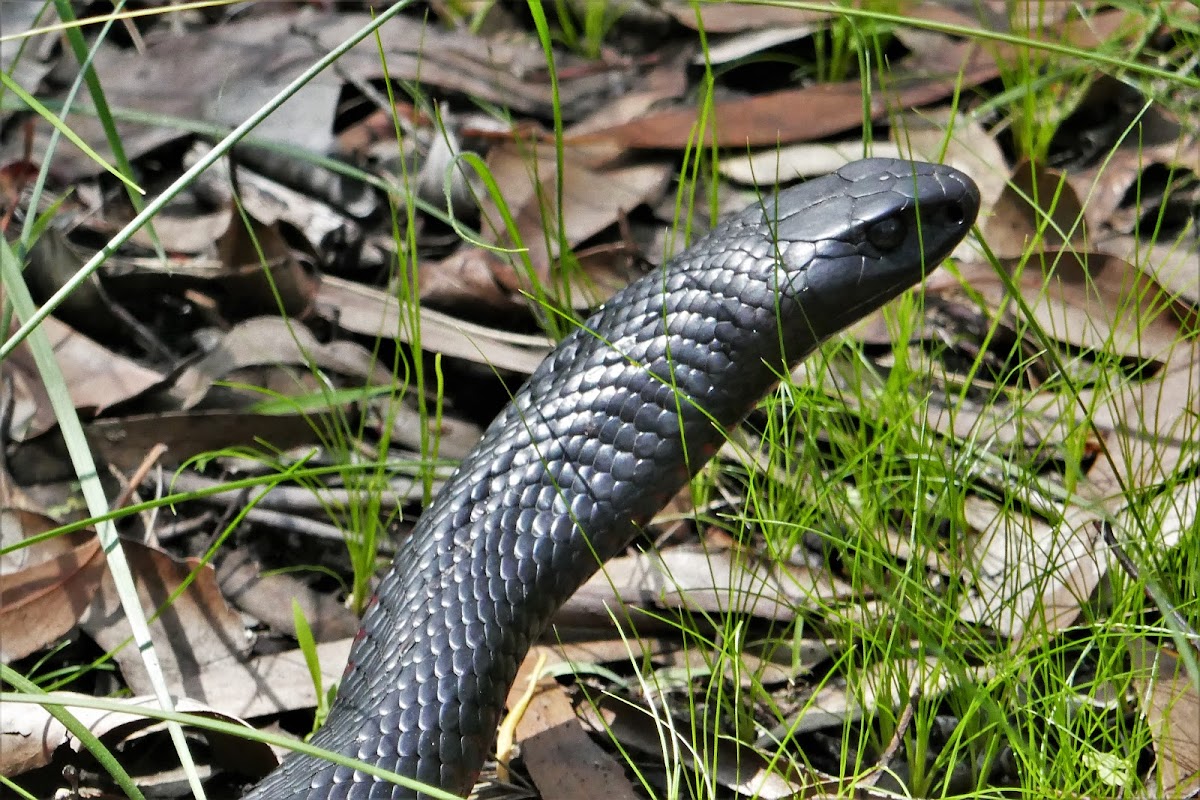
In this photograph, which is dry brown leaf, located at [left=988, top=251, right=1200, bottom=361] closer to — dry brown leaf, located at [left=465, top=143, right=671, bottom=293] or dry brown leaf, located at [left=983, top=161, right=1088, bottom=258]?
dry brown leaf, located at [left=983, top=161, right=1088, bottom=258]

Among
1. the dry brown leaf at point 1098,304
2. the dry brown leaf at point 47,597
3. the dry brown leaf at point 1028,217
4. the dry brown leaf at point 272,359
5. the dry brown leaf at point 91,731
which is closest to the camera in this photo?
the dry brown leaf at point 91,731

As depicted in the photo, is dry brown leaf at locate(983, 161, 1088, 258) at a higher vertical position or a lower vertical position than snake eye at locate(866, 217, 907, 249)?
higher

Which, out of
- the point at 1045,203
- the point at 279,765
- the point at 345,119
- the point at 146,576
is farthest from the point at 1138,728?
the point at 345,119

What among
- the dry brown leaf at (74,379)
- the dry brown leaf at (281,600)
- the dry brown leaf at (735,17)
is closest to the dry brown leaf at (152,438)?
the dry brown leaf at (74,379)

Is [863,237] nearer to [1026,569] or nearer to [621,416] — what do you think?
[621,416]

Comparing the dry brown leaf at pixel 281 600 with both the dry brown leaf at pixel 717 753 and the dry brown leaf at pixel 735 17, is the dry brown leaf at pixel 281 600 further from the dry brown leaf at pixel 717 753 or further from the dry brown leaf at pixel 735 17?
the dry brown leaf at pixel 735 17

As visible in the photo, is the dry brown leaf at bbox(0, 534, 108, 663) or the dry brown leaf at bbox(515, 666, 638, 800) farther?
the dry brown leaf at bbox(0, 534, 108, 663)

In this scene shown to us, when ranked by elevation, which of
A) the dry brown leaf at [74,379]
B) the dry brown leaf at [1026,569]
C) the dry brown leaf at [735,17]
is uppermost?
the dry brown leaf at [735,17]

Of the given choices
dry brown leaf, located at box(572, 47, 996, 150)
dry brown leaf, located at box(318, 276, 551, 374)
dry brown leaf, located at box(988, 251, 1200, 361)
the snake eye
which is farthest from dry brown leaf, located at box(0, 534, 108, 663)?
dry brown leaf, located at box(988, 251, 1200, 361)
